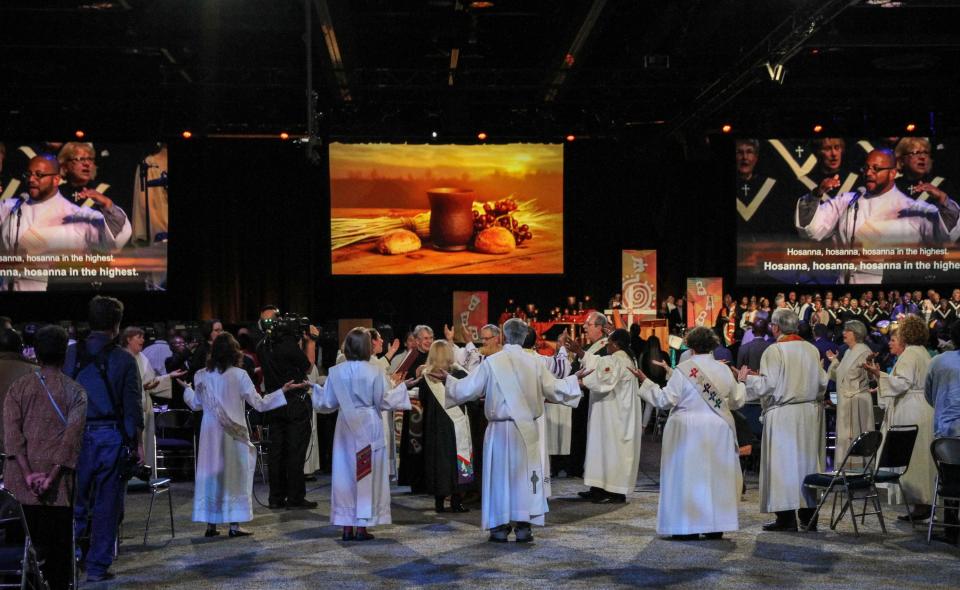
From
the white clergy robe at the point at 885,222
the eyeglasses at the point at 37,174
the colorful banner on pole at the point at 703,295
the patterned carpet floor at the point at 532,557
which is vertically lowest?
the patterned carpet floor at the point at 532,557

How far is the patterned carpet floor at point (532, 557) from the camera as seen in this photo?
269 inches

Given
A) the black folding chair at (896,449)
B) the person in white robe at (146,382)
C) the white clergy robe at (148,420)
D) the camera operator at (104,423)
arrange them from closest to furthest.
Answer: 1. the camera operator at (104,423)
2. the black folding chair at (896,449)
3. the person in white robe at (146,382)
4. the white clergy robe at (148,420)

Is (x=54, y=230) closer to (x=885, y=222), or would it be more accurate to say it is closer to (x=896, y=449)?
(x=885, y=222)

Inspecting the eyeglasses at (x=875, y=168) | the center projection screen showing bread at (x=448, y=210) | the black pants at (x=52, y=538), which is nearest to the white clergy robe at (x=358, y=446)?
the black pants at (x=52, y=538)

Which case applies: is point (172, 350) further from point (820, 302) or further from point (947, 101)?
point (947, 101)

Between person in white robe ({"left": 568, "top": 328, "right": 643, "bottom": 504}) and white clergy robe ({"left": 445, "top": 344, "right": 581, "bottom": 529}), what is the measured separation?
1.92 meters

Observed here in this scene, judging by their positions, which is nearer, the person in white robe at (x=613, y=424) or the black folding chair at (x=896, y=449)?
the black folding chair at (x=896, y=449)

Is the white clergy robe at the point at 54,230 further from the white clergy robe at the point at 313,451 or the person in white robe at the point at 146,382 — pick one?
the person in white robe at the point at 146,382

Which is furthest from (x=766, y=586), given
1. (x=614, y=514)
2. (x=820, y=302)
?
(x=820, y=302)

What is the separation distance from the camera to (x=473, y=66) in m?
21.0

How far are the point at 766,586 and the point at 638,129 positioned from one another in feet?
54.5

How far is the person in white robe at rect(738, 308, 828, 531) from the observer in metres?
8.51

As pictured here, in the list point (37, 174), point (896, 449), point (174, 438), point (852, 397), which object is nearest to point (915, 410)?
point (896, 449)

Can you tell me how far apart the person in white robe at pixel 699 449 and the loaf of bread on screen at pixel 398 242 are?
48.7ft
